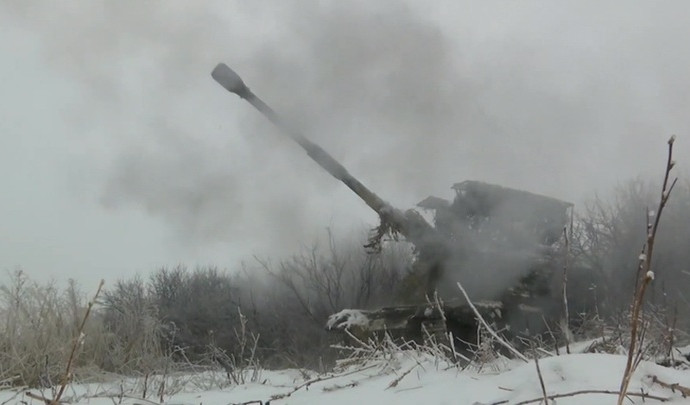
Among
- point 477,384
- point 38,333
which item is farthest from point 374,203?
point 477,384

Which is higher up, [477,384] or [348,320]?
[348,320]

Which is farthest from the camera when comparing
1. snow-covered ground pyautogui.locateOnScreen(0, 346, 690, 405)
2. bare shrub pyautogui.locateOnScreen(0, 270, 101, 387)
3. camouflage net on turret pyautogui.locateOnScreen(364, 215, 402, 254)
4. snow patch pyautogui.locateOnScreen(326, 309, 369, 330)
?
camouflage net on turret pyautogui.locateOnScreen(364, 215, 402, 254)

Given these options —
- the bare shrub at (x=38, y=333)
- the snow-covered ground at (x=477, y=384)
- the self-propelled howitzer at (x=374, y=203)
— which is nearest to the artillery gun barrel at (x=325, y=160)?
the self-propelled howitzer at (x=374, y=203)

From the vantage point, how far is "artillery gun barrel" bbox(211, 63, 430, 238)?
13492 millimetres

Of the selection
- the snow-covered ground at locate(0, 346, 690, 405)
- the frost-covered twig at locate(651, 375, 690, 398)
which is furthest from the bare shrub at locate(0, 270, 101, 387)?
the frost-covered twig at locate(651, 375, 690, 398)

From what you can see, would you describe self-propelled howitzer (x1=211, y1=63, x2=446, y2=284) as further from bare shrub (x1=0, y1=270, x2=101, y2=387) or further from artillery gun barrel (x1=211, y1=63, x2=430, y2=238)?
bare shrub (x1=0, y1=270, x2=101, y2=387)

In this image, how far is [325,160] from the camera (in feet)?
46.3

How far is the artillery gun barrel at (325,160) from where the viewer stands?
1349 cm

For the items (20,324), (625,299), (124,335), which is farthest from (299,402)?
(625,299)

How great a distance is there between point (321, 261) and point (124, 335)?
19518 millimetres

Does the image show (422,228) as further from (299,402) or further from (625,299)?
(299,402)

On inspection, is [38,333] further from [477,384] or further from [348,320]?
[477,384]

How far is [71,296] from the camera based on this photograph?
38.2 feet

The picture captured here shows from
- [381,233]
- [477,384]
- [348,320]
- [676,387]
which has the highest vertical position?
[381,233]
